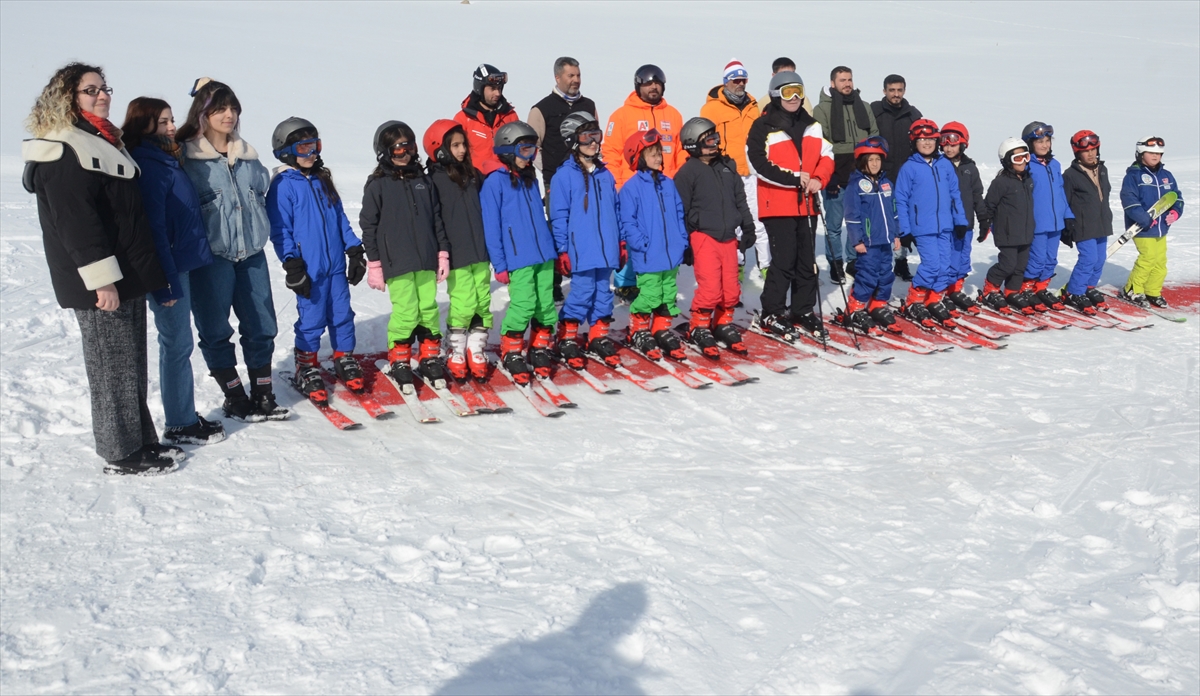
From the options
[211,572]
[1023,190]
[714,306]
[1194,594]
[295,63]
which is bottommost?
[1194,594]

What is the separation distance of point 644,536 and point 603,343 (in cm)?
271

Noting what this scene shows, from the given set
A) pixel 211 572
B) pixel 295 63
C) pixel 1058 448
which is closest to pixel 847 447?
pixel 1058 448

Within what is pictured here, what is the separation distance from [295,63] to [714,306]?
883 inches

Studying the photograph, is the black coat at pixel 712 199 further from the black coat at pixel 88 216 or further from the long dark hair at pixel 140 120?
the black coat at pixel 88 216

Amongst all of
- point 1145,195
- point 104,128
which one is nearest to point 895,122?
point 1145,195

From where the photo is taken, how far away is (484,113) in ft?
23.7

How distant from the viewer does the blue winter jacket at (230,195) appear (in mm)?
5180

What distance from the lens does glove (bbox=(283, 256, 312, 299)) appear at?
5.53 meters

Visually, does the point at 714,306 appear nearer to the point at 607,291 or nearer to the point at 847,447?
the point at 607,291

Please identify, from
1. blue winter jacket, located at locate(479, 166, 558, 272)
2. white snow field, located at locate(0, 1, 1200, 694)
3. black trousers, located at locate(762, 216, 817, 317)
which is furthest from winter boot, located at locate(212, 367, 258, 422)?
black trousers, located at locate(762, 216, 817, 317)

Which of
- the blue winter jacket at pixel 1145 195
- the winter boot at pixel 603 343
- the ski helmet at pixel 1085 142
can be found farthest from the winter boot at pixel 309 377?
the blue winter jacket at pixel 1145 195

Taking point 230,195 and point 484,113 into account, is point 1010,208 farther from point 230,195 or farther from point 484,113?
point 230,195

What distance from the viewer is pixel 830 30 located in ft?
128

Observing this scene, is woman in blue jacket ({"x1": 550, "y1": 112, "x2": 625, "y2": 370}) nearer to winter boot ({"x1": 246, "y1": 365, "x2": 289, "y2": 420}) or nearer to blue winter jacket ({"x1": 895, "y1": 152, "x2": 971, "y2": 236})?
winter boot ({"x1": 246, "y1": 365, "x2": 289, "y2": 420})
